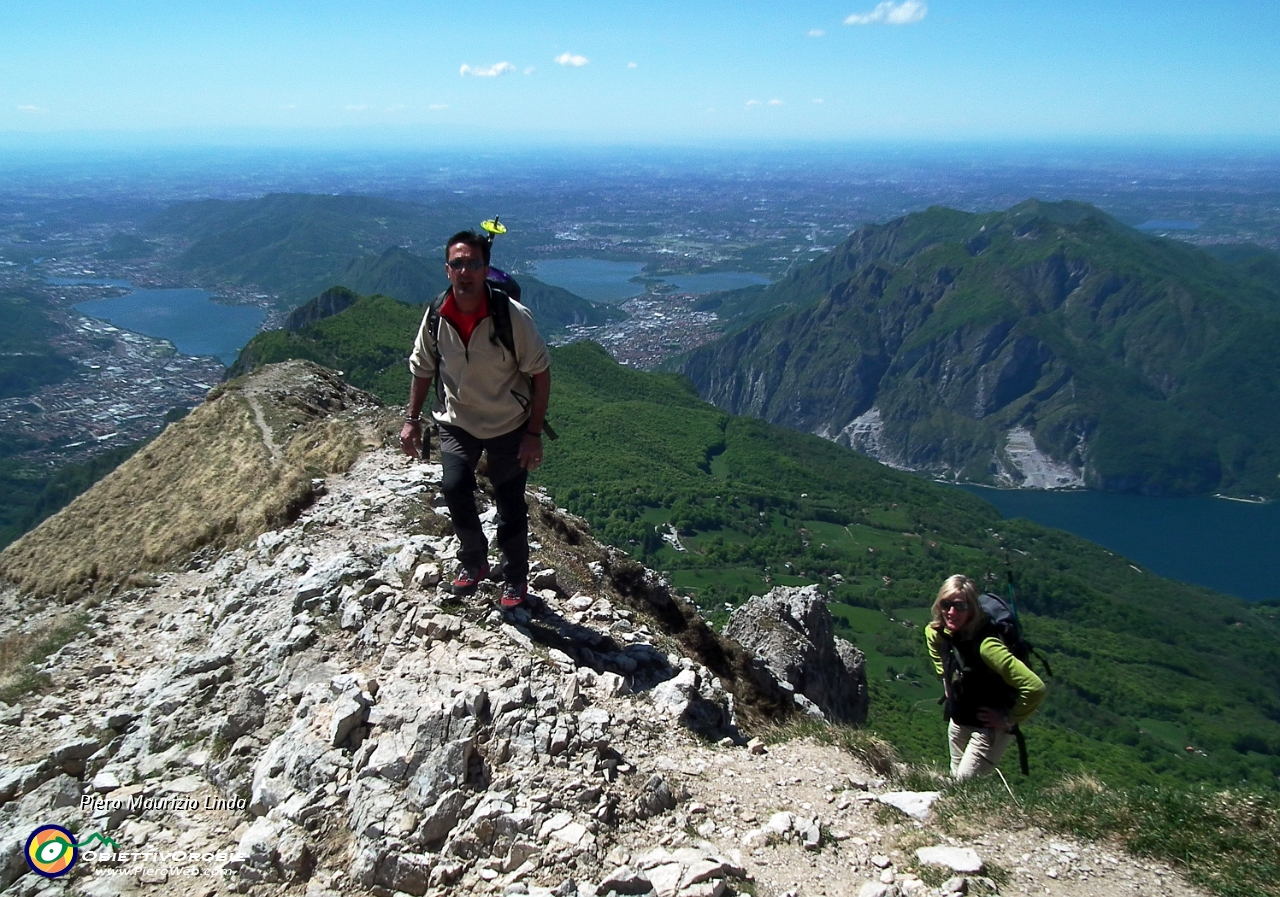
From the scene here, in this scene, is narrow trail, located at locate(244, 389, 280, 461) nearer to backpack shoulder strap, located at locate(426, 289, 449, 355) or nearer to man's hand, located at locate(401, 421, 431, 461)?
man's hand, located at locate(401, 421, 431, 461)

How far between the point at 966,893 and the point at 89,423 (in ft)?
573

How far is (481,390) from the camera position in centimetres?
810

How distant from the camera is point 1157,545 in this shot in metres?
186

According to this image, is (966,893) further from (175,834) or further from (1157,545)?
(1157,545)

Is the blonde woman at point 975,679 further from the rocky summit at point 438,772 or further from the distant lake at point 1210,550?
the distant lake at point 1210,550

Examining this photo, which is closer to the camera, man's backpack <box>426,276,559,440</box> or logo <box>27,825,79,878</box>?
logo <box>27,825,79,878</box>

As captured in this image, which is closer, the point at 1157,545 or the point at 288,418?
the point at 288,418

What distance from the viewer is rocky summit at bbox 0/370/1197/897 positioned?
5594 mm

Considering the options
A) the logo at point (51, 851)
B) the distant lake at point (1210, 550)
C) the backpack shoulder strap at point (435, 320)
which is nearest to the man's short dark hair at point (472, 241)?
the backpack shoulder strap at point (435, 320)

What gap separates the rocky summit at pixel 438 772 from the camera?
559cm

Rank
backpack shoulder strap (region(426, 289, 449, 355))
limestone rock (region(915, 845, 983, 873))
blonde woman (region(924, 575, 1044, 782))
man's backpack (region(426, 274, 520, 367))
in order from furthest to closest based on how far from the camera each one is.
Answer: backpack shoulder strap (region(426, 289, 449, 355)) → man's backpack (region(426, 274, 520, 367)) → blonde woman (region(924, 575, 1044, 782)) → limestone rock (region(915, 845, 983, 873))

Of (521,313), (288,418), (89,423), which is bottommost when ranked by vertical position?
(89,423)

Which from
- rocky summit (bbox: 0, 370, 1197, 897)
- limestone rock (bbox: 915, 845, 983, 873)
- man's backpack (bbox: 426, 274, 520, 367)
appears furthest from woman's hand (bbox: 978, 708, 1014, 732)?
man's backpack (bbox: 426, 274, 520, 367)

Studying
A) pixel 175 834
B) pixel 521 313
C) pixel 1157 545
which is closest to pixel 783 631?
pixel 521 313
